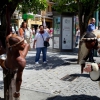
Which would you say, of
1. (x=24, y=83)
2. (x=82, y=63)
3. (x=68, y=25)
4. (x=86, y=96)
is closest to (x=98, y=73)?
(x=82, y=63)

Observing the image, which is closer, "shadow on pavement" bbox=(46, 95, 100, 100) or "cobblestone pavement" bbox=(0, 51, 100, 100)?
"shadow on pavement" bbox=(46, 95, 100, 100)

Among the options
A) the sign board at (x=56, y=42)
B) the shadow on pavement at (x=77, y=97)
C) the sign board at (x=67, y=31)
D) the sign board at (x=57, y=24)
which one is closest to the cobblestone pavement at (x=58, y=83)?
the shadow on pavement at (x=77, y=97)

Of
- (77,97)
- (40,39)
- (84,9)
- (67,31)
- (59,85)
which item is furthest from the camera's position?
(67,31)

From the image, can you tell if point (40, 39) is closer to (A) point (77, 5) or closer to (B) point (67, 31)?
(A) point (77, 5)

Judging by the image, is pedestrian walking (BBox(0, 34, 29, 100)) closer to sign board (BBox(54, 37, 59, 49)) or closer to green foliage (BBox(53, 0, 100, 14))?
green foliage (BBox(53, 0, 100, 14))

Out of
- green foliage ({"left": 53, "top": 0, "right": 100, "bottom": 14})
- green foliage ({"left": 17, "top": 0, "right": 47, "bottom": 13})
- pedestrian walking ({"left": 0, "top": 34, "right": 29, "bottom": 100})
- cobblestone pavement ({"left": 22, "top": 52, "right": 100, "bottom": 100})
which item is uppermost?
green foliage ({"left": 53, "top": 0, "right": 100, "bottom": 14})

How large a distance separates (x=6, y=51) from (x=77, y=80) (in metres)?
4.30

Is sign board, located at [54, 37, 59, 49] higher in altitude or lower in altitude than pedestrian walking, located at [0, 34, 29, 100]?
lower

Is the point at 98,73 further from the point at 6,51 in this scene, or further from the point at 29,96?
the point at 29,96

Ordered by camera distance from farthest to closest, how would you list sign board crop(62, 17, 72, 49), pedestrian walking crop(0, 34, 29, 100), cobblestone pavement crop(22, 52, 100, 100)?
sign board crop(62, 17, 72, 49) → cobblestone pavement crop(22, 52, 100, 100) → pedestrian walking crop(0, 34, 29, 100)

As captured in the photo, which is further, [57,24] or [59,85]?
[57,24]

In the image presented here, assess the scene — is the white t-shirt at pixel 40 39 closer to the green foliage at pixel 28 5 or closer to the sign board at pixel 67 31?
the green foliage at pixel 28 5

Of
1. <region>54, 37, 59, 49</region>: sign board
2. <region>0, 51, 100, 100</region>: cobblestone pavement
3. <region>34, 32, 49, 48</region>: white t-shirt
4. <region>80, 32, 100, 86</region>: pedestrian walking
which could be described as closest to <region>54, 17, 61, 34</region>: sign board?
<region>54, 37, 59, 49</region>: sign board

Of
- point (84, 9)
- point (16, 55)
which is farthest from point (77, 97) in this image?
point (84, 9)
